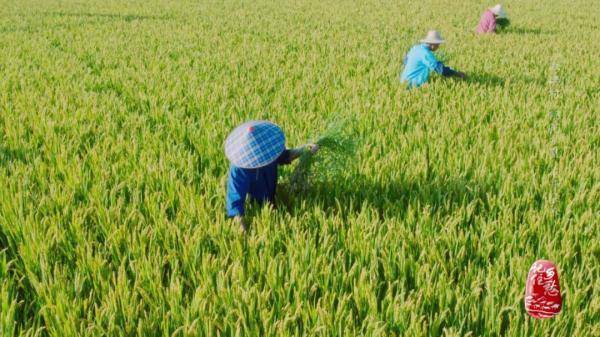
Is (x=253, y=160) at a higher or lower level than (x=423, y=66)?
lower

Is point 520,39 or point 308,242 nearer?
point 308,242

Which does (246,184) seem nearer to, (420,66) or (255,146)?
(255,146)

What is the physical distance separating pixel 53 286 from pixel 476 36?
8.17m

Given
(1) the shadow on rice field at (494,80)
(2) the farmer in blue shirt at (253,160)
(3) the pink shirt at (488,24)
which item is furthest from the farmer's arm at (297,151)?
(3) the pink shirt at (488,24)

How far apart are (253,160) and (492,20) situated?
809 cm

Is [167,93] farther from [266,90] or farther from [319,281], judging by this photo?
[319,281]

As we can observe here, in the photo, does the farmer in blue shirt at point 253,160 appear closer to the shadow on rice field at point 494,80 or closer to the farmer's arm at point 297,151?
the farmer's arm at point 297,151

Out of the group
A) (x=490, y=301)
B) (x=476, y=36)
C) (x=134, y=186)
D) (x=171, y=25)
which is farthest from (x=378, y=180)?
(x=171, y=25)

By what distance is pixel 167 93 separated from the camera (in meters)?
4.44

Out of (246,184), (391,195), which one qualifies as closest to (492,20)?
(391,195)

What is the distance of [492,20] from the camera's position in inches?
343

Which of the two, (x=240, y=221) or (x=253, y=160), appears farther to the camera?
(x=240, y=221)

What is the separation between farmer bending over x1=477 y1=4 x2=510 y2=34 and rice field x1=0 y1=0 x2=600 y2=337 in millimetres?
3327

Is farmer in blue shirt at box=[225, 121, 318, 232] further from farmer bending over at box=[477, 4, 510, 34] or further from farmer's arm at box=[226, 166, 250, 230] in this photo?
farmer bending over at box=[477, 4, 510, 34]
